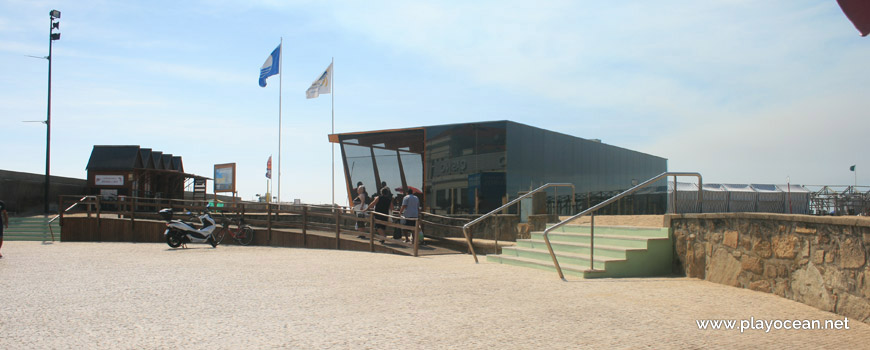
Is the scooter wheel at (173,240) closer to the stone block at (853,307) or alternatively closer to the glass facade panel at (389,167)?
the glass facade panel at (389,167)

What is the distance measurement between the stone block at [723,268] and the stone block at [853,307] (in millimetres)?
1702

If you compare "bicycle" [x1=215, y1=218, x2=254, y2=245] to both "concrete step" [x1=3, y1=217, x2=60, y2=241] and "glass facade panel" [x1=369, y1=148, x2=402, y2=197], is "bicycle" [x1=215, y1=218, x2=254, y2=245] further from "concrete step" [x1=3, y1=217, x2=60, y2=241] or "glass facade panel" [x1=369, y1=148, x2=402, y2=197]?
"concrete step" [x1=3, y1=217, x2=60, y2=241]

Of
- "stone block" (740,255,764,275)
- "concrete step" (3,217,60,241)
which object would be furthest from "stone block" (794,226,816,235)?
"concrete step" (3,217,60,241)

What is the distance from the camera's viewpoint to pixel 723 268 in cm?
750

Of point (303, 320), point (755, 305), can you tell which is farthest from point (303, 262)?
point (755, 305)

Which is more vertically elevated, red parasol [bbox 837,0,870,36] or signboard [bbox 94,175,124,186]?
red parasol [bbox 837,0,870,36]

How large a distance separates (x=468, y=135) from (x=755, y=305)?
12524 millimetres

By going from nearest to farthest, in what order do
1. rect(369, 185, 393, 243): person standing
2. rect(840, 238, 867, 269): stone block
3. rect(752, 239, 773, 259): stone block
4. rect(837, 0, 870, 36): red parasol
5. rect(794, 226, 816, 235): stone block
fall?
rect(837, 0, 870, 36): red parasol < rect(840, 238, 867, 269): stone block < rect(794, 226, 816, 235): stone block < rect(752, 239, 773, 259): stone block < rect(369, 185, 393, 243): person standing

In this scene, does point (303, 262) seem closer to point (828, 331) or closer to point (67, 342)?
point (67, 342)

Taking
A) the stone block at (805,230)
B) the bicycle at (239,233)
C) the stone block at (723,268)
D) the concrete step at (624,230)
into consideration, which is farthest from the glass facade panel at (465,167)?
the stone block at (805,230)

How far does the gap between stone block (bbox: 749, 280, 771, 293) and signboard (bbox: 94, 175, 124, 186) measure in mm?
33925

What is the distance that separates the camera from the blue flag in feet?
99.8

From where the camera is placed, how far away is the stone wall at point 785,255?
5363mm

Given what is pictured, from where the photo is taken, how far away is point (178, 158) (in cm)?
4397
